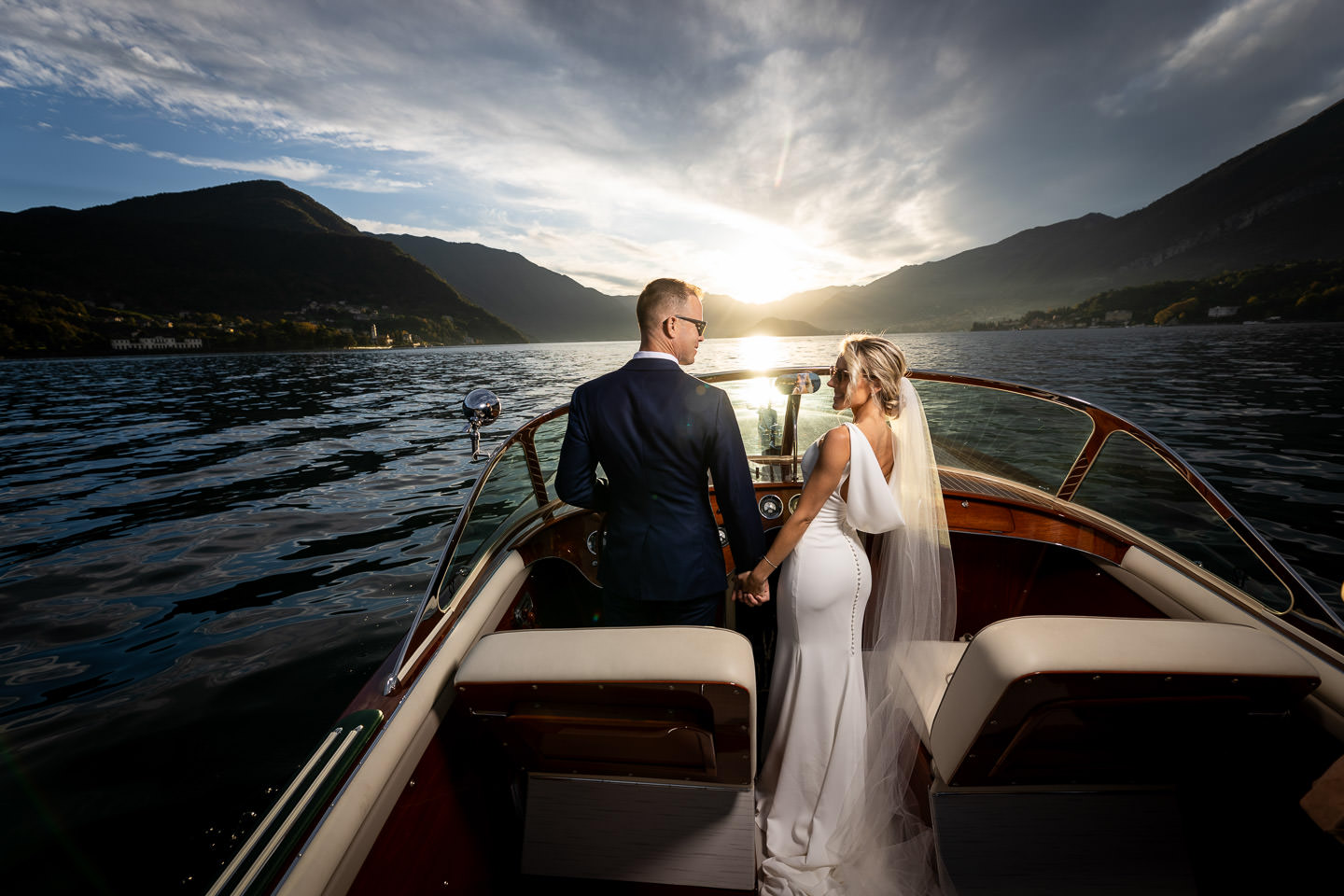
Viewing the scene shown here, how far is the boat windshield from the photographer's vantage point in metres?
2.04

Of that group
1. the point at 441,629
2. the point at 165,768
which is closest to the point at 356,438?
the point at 165,768

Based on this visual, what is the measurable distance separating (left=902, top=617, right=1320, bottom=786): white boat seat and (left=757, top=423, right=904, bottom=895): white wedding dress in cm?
51

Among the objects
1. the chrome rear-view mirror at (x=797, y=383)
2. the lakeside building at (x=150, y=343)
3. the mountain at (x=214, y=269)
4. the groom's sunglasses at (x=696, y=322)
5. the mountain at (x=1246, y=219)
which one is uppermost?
the mountain at (x=1246, y=219)

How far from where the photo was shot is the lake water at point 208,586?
105 inches

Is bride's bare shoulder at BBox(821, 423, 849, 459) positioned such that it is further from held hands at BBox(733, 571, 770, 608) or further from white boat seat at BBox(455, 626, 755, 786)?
white boat seat at BBox(455, 626, 755, 786)

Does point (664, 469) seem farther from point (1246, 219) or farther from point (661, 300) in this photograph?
point (1246, 219)

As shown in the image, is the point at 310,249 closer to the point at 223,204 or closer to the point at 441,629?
the point at 223,204

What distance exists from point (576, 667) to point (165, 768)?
3.28 metres

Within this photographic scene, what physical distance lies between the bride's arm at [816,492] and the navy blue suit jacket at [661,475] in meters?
0.07

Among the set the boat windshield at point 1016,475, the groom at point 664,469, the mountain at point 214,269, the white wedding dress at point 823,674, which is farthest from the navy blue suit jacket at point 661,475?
the mountain at point 214,269

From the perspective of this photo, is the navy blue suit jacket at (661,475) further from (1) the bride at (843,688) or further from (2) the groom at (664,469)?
(1) the bride at (843,688)

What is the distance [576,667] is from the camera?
1.31 metres

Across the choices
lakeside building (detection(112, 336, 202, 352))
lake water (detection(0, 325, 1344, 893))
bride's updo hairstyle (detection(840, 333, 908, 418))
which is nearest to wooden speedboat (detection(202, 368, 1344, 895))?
bride's updo hairstyle (detection(840, 333, 908, 418))

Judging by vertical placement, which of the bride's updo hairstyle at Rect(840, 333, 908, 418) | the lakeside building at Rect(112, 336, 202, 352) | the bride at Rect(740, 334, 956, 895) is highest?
the bride's updo hairstyle at Rect(840, 333, 908, 418)
